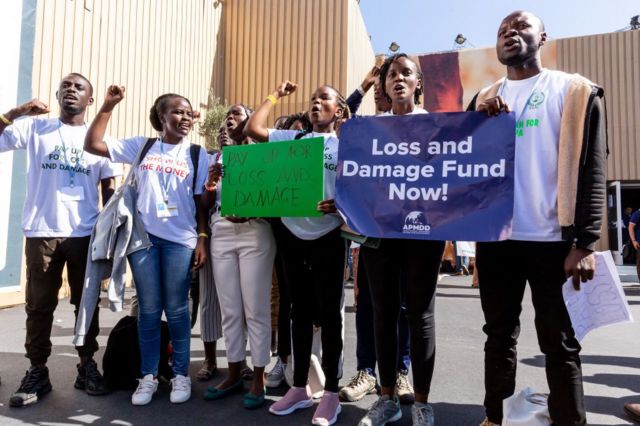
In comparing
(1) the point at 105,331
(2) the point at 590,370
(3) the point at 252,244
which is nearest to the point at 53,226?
(3) the point at 252,244

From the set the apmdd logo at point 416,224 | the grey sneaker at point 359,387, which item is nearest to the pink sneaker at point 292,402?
the grey sneaker at point 359,387

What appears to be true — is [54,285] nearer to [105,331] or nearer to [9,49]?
[105,331]

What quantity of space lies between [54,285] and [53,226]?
1.32 ft

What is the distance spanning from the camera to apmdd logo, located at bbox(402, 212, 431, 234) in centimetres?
225

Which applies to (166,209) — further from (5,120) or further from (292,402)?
(292,402)

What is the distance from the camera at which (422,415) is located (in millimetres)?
2312

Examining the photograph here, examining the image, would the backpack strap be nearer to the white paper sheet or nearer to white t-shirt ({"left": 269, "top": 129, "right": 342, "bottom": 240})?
white t-shirt ({"left": 269, "top": 129, "right": 342, "bottom": 240})

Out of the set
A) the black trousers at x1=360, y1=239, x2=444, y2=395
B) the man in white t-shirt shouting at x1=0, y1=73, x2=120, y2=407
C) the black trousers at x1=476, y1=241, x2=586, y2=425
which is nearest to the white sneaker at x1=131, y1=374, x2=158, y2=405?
the man in white t-shirt shouting at x1=0, y1=73, x2=120, y2=407

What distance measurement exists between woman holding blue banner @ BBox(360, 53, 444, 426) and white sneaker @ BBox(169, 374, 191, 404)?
119 centimetres

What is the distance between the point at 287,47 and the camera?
39.3 feet

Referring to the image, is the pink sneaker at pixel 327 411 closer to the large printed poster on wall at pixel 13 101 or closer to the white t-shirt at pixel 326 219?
the white t-shirt at pixel 326 219

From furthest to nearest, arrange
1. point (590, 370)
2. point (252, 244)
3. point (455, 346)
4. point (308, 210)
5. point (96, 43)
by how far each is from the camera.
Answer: point (96, 43)
point (455, 346)
point (590, 370)
point (252, 244)
point (308, 210)

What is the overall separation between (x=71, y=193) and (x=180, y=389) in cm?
149

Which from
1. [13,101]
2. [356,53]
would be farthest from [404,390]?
[356,53]
